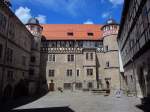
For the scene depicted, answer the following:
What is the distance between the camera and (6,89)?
2114 centimetres

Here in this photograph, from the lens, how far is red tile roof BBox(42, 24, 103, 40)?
37.4m

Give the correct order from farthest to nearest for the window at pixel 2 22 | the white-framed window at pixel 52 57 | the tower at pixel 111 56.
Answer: the white-framed window at pixel 52 57 < the tower at pixel 111 56 < the window at pixel 2 22

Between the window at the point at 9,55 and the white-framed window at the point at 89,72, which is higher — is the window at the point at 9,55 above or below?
above

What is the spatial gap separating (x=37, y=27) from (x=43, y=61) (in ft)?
23.8

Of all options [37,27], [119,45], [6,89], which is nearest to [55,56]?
[37,27]

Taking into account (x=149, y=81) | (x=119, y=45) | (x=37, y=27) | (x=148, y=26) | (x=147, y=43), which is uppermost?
(x=37, y=27)

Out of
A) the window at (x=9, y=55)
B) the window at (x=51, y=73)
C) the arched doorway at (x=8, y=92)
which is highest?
the window at (x=9, y=55)

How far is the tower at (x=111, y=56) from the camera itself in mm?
33062

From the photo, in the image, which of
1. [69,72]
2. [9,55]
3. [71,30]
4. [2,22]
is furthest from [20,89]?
[71,30]

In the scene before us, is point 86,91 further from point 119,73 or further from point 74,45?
point 74,45

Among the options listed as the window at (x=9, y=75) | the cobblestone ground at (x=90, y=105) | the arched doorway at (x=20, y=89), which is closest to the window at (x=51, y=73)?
the arched doorway at (x=20, y=89)

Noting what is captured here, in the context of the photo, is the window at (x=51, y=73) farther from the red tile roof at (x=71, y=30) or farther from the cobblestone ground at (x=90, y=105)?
the cobblestone ground at (x=90, y=105)

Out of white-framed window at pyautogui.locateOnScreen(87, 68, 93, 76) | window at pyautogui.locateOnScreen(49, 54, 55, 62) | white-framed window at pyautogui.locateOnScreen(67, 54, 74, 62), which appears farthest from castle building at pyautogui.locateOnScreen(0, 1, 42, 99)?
white-framed window at pyautogui.locateOnScreen(87, 68, 93, 76)

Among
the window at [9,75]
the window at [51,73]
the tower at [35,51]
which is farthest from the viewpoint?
the window at [51,73]
